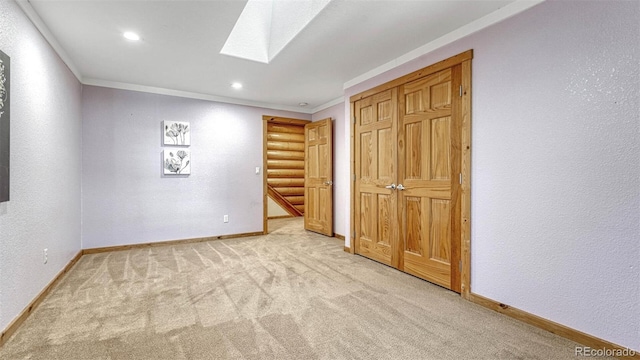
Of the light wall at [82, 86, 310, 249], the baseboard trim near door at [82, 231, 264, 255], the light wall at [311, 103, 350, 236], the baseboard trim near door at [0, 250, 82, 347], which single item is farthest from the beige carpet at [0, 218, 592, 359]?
the light wall at [311, 103, 350, 236]

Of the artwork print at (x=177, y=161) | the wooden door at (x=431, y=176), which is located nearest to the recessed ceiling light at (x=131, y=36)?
the artwork print at (x=177, y=161)

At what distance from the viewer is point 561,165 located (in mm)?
1937

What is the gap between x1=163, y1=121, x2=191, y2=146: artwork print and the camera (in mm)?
4426

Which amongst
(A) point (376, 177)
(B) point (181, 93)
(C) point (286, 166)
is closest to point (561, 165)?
(A) point (376, 177)

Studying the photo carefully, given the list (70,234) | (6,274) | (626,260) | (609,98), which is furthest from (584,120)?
(70,234)

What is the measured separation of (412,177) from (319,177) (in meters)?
2.52

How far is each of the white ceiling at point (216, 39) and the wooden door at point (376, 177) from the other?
53 centimetres

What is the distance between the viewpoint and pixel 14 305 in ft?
6.61

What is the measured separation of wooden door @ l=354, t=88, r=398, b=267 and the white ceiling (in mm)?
530

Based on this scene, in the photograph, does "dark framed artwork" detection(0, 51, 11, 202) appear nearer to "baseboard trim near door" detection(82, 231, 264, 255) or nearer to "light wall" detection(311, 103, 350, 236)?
"baseboard trim near door" detection(82, 231, 264, 255)

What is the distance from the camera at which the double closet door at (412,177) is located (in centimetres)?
264

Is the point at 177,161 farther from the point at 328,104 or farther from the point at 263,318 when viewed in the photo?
the point at 263,318

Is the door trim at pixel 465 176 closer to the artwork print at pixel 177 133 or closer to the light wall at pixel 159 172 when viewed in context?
the light wall at pixel 159 172

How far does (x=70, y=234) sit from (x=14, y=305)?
1.61m
